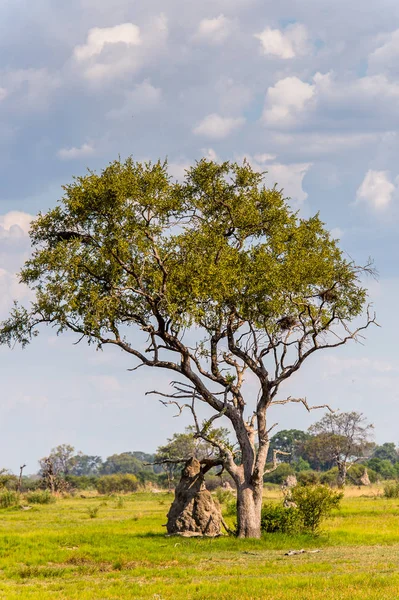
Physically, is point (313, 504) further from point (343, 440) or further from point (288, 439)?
point (288, 439)

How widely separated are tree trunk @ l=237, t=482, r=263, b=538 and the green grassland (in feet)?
2.76

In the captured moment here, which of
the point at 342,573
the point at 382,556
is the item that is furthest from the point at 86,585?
the point at 382,556

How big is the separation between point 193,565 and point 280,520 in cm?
1064

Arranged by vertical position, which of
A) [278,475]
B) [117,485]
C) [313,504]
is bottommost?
[313,504]

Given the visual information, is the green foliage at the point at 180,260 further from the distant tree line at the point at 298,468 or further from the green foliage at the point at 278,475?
the green foliage at the point at 278,475

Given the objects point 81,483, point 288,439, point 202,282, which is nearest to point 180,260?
point 202,282

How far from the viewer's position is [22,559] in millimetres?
26750

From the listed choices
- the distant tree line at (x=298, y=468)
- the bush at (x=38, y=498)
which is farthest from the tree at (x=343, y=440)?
the bush at (x=38, y=498)

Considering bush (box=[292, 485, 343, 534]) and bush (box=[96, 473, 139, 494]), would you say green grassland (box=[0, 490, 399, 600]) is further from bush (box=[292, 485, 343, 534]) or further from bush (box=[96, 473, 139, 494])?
bush (box=[96, 473, 139, 494])

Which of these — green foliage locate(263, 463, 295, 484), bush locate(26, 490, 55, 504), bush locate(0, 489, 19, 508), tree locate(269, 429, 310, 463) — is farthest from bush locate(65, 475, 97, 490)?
tree locate(269, 429, 310, 463)

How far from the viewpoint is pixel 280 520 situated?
3491cm

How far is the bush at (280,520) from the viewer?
34.5 metres

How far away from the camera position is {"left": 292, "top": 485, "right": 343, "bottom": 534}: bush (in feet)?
110

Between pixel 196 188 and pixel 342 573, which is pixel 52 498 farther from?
pixel 342 573
